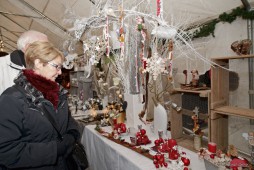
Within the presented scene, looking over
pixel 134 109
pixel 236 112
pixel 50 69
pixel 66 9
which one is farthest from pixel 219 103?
pixel 66 9

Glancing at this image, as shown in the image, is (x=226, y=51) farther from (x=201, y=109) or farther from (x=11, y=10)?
(x=11, y=10)

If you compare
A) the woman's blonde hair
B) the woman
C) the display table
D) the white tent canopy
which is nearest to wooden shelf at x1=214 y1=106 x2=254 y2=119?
the display table

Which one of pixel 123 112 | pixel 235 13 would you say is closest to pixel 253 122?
pixel 235 13

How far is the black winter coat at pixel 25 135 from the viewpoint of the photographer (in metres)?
1.03

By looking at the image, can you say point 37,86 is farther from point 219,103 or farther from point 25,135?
point 219,103

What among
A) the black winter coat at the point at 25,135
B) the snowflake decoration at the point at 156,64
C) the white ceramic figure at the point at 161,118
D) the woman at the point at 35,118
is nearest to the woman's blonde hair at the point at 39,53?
the woman at the point at 35,118

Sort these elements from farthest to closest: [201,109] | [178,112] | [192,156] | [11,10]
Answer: [11,10] → [178,112] → [201,109] → [192,156]

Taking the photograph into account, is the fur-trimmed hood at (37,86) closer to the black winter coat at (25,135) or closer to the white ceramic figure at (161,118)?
the black winter coat at (25,135)

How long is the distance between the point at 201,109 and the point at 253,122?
22.5 inches

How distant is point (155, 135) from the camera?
196 cm

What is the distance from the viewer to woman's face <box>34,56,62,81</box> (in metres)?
1.23

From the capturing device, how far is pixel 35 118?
1099 millimetres

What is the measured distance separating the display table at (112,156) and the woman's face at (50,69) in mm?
756

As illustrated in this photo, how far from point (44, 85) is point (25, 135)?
0.28 metres
